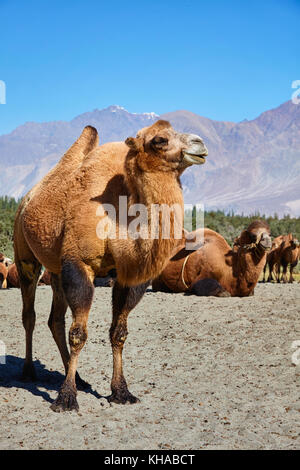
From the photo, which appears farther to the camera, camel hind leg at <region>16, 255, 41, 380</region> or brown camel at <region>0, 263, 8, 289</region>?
brown camel at <region>0, 263, 8, 289</region>

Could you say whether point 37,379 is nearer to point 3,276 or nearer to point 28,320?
point 28,320

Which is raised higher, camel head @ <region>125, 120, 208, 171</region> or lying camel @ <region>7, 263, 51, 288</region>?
camel head @ <region>125, 120, 208, 171</region>

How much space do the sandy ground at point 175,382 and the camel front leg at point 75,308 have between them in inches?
5.4

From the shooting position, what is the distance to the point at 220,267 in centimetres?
1115

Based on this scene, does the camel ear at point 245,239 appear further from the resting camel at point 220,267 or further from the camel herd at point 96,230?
the camel herd at point 96,230

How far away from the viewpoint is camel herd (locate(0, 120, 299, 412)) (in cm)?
442

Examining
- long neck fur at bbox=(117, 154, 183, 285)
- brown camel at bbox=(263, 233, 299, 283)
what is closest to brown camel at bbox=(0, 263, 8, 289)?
brown camel at bbox=(263, 233, 299, 283)

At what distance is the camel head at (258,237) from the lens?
413 inches

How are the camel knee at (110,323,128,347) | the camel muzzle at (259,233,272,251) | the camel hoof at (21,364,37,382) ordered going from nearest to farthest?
the camel knee at (110,323,128,347) < the camel hoof at (21,364,37,382) < the camel muzzle at (259,233,272,251)

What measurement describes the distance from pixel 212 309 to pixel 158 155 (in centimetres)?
535

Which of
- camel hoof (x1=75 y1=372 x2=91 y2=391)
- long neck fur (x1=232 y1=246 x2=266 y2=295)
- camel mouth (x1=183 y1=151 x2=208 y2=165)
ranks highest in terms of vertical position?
camel mouth (x1=183 y1=151 x2=208 y2=165)

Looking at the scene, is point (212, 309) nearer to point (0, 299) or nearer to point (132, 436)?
point (0, 299)

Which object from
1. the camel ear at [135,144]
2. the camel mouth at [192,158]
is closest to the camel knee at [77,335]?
the camel ear at [135,144]

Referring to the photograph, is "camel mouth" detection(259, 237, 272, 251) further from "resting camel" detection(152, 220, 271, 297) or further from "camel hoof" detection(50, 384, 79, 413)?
"camel hoof" detection(50, 384, 79, 413)
